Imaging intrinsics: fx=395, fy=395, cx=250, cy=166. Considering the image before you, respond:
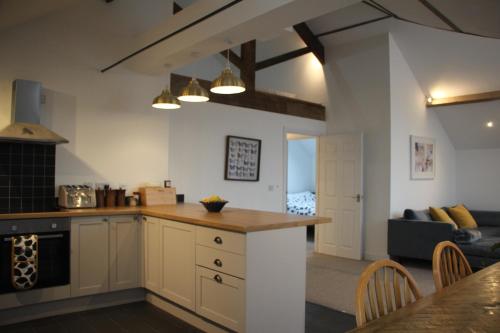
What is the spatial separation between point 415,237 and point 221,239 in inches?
144

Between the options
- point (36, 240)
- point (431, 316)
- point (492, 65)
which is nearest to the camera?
point (431, 316)

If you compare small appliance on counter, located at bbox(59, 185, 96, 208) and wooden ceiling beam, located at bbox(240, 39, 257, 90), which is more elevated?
wooden ceiling beam, located at bbox(240, 39, 257, 90)

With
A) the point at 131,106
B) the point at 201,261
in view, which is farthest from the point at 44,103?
the point at 201,261

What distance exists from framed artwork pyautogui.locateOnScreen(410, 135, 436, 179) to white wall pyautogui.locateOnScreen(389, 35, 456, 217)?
9cm

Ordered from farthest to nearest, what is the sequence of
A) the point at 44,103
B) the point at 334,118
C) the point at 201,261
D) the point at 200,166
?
the point at 334,118 < the point at 200,166 < the point at 44,103 < the point at 201,261

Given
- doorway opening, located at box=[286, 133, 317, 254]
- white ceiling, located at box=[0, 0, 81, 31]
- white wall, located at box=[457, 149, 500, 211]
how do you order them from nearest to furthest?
white ceiling, located at box=[0, 0, 81, 31], white wall, located at box=[457, 149, 500, 211], doorway opening, located at box=[286, 133, 317, 254]

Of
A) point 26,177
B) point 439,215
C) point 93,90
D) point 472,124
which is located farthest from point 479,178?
point 26,177

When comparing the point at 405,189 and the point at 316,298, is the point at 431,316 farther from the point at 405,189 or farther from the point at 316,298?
the point at 405,189

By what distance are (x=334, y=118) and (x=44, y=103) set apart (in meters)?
4.50

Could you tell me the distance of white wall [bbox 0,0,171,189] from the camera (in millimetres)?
3887

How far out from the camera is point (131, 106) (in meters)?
4.53

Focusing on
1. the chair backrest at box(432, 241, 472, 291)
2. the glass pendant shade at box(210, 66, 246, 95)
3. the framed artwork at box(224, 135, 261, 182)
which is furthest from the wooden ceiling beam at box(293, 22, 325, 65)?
the chair backrest at box(432, 241, 472, 291)

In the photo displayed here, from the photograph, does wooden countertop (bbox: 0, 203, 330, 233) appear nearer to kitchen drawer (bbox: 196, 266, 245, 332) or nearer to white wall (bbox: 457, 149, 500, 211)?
kitchen drawer (bbox: 196, 266, 245, 332)

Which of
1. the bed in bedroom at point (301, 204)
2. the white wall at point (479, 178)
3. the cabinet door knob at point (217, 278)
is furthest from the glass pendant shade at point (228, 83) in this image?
the white wall at point (479, 178)
